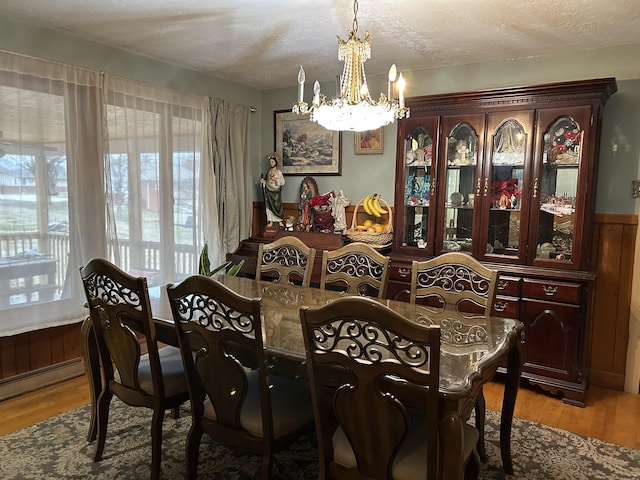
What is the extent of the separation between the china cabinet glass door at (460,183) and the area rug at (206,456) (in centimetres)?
133

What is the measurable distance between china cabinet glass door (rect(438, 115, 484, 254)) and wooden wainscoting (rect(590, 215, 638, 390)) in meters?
0.86

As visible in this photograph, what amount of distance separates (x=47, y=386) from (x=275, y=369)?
7.24 ft

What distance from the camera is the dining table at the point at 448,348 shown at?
1.47 meters

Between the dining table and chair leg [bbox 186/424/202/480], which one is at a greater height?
the dining table

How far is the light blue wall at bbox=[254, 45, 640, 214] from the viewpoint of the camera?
3.19 metres

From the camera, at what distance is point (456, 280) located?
101 inches

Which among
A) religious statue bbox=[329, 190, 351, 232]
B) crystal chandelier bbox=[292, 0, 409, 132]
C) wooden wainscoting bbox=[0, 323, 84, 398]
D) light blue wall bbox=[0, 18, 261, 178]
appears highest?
light blue wall bbox=[0, 18, 261, 178]

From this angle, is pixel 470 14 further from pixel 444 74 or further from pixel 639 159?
pixel 639 159

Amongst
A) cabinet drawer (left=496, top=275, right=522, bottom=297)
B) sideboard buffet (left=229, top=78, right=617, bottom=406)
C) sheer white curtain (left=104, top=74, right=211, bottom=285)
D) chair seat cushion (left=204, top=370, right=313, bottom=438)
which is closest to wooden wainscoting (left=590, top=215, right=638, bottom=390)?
sideboard buffet (left=229, top=78, right=617, bottom=406)

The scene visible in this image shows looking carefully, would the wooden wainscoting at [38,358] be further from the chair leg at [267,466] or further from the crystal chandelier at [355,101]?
the crystal chandelier at [355,101]

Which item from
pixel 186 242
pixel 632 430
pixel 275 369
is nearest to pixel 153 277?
pixel 186 242

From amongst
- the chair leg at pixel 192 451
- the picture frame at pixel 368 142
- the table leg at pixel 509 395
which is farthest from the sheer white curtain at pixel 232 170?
the table leg at pixel 509 395

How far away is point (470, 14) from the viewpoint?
263 centimetres

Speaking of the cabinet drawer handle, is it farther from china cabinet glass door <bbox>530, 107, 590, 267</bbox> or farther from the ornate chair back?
the ornate chair back
